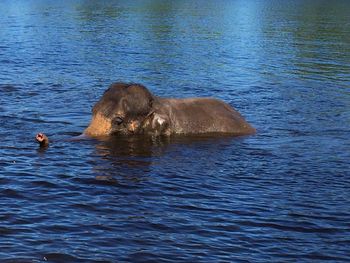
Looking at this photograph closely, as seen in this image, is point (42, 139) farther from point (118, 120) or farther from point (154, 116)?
point (154, 116)

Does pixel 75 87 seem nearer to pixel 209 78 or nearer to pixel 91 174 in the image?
pixel 209 78

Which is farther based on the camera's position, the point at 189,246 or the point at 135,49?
the point at 135,49

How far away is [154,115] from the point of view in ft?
56.3

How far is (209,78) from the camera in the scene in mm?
28422

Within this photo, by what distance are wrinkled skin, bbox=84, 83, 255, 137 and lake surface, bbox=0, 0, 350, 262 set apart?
0.37m

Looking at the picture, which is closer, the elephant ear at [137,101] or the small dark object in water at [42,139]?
the small dark object in water at [42,139]

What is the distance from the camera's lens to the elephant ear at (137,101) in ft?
55.1

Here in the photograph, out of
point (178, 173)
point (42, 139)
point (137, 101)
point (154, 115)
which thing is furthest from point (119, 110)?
point (178, 173)

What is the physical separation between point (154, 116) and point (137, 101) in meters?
0.56

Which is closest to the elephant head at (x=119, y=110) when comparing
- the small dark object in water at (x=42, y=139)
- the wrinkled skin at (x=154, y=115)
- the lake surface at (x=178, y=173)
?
the wrinkled skin at (x=154, y=115)

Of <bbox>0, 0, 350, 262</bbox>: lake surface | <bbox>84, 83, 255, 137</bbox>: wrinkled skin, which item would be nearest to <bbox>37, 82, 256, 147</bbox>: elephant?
<bbox>84, 83, 255, 137</bbox>: wrinkled skin

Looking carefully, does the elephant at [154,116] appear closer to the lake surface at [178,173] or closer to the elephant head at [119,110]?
the elephant head at [119,110]

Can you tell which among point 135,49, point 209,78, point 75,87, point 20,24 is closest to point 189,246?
point 75,87

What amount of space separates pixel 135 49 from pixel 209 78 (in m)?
10.6
